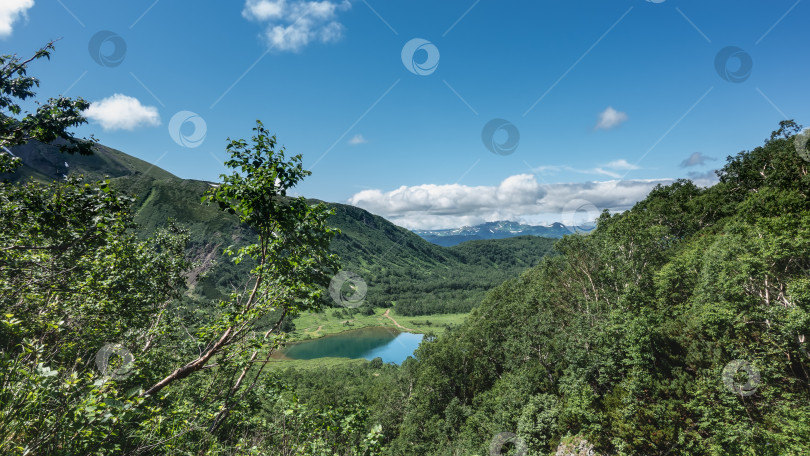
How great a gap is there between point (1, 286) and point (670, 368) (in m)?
42.9

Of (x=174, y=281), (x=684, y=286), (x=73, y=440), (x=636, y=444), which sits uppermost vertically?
(x=684, y=286)

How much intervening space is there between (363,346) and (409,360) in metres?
105

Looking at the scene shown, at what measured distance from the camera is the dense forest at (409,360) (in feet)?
22.2

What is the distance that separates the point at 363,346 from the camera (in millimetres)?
160875

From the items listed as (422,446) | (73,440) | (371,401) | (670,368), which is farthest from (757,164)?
(371,401)

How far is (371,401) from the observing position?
70.1m

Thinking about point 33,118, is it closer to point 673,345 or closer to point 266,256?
point 266,256

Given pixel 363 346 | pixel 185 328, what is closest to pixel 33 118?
pixel 185 328

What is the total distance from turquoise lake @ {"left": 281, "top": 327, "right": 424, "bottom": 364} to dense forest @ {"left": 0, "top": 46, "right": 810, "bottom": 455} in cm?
8398

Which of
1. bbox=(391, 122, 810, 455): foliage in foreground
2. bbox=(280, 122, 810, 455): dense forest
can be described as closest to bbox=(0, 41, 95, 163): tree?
bbox=(280, 122, 810, 455): dense forest

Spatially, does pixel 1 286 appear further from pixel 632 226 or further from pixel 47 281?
pixel 632 226

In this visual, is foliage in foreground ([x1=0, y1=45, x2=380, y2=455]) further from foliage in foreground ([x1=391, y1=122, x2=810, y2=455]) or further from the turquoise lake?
the turquoise lake

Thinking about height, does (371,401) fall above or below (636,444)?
below

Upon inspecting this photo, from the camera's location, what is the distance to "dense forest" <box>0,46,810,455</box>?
677 centimetres
